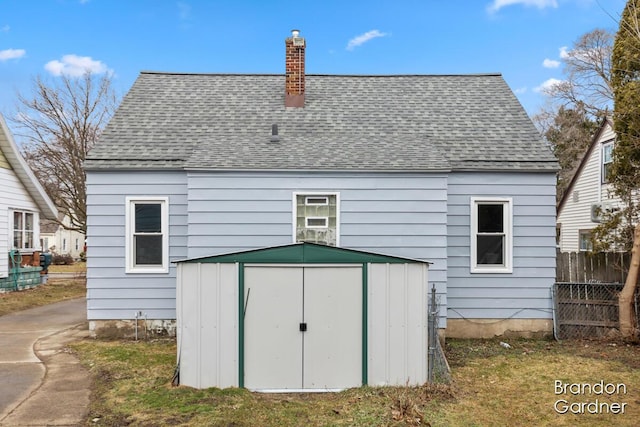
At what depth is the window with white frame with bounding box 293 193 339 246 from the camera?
31.2 feet

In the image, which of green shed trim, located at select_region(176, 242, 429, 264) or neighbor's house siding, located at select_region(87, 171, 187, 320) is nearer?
green shed trim, located at select_region(176, 242, 429, 264)

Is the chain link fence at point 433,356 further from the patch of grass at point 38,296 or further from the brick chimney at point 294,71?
the patch of grass at point 38,296

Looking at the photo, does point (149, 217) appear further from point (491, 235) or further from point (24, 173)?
point (24, 173)

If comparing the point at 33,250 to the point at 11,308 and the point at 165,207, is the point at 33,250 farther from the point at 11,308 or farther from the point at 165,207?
the point at 165,207

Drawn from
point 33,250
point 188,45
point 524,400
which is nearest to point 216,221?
point 524,400

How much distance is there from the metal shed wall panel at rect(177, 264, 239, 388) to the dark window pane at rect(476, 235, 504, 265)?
5883 mm

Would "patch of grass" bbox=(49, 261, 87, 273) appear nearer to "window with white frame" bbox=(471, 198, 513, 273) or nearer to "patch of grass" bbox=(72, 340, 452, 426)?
"patch of grass" bbox=(72, 340, 452, 426)

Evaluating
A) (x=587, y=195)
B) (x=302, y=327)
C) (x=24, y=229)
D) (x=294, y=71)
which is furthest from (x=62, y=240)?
(x=302, y=327)

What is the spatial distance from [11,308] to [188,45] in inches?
531

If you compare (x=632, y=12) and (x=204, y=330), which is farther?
(x=632, y=12)

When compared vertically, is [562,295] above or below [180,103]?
below

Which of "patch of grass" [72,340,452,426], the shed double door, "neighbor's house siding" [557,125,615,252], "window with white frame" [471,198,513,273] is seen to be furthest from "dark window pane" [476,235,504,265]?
"neighbor's house siding" [557,125,615,252]

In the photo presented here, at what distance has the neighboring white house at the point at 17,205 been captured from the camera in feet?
53.3

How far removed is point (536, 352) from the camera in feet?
29.3
